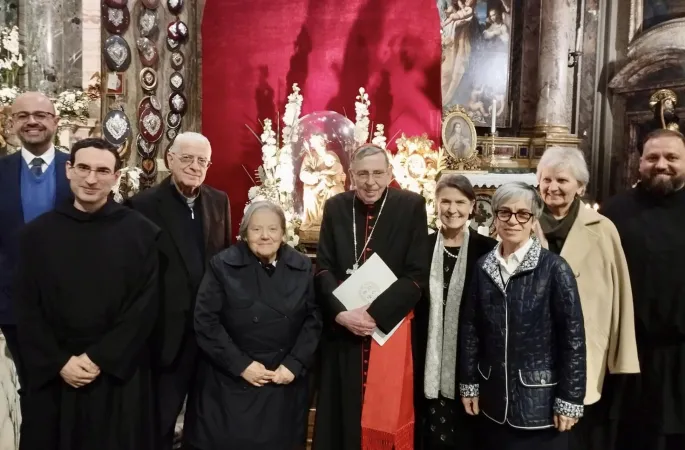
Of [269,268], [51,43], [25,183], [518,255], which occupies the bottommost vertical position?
[269,268]

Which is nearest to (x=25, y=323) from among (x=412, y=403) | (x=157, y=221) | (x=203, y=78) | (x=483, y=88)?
(x=157, y=221)

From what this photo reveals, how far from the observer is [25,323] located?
2570 mm

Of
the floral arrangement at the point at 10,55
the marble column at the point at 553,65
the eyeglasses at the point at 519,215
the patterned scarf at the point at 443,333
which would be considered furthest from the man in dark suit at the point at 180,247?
the marble column at the point at 553,65

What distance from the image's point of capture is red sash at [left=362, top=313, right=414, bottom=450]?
3.01 m

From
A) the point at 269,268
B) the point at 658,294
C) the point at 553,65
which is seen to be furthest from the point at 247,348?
the point at 553,65

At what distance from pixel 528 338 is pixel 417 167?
3.75 metres

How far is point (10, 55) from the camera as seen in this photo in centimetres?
562

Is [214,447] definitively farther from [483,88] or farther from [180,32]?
[483,88]

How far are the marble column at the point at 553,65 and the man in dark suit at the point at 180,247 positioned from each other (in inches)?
241

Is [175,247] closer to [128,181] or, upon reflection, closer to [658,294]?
[658,294]

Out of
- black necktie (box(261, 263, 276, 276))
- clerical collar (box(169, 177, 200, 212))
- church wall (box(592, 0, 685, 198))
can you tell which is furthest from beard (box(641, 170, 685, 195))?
church wall (box(592, 0, 685, 198))

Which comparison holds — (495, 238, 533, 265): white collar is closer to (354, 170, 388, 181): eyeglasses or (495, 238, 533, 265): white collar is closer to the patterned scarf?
the patterned scarf

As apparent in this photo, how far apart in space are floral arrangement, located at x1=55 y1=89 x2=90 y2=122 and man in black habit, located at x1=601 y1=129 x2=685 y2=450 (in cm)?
475

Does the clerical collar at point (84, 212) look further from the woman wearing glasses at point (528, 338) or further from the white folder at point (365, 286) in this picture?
the woman wearing glasses at point (528, 338)
